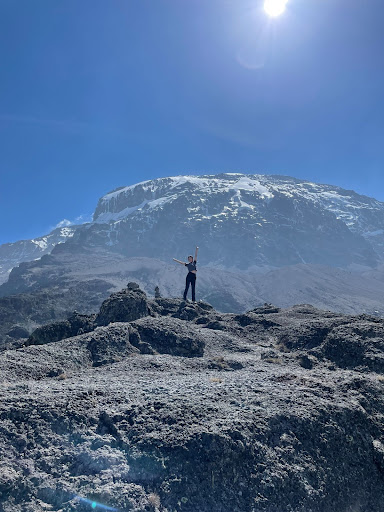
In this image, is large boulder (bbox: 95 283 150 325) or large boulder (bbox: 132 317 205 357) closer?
large boulder (bbox: 132 317 205 357)

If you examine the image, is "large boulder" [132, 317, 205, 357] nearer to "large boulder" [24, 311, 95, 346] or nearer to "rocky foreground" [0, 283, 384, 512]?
"rocky foreground" [0, 283, 384, 512]

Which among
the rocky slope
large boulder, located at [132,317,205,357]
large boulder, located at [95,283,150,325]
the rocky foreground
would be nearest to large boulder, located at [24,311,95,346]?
large boulder, located at [95,283,150,325]

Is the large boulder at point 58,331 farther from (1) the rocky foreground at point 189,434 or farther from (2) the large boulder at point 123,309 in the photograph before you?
(1) the rocky foreground at point 189,434

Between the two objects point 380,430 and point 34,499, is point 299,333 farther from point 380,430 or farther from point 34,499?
point 34,499

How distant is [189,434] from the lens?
281 inches

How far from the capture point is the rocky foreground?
611 cm

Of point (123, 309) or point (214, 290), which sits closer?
point (123, 309)

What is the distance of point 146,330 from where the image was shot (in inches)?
598

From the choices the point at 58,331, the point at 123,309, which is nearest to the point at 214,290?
the point at 123,309

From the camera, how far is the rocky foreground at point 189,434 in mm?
6109

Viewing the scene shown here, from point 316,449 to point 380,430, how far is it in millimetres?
2112

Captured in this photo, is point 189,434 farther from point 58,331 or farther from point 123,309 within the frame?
point 58,331

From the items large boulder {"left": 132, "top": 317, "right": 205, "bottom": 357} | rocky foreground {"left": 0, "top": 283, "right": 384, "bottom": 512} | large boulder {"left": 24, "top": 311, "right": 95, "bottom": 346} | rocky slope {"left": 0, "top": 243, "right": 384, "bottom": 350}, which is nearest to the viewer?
rocky foreground {"left": 0, "top": 283, "right": 384, "bottom": 512}

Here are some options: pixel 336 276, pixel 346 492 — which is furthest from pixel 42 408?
pixel 336 276
